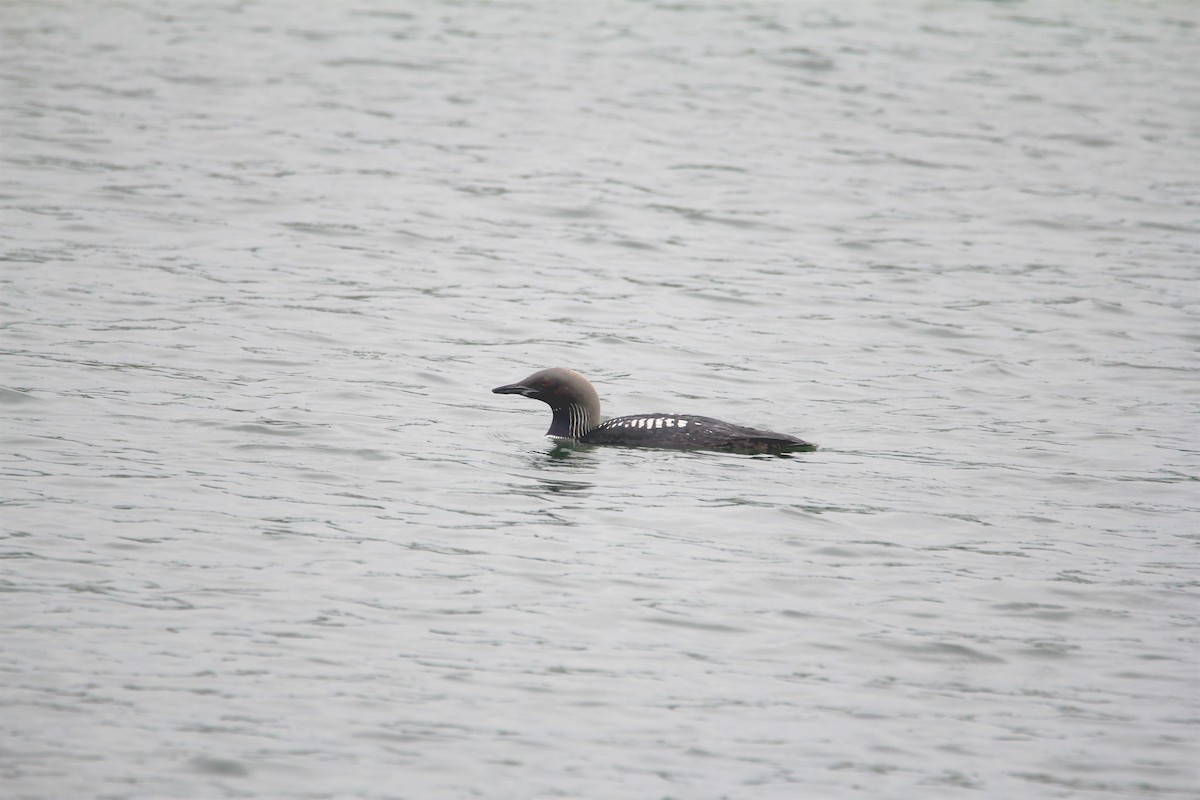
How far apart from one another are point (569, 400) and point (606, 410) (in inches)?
48.8

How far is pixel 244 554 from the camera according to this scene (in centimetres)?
940

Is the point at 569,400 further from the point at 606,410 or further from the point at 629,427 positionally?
the point at 606,410

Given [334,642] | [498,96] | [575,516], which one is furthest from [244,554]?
Result: [498,96]

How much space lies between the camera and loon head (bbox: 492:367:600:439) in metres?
12.2

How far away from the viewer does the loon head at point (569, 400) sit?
1218cm

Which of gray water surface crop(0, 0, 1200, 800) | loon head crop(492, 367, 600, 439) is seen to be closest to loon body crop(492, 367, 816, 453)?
loon head crop(492, 367, 600, 439)

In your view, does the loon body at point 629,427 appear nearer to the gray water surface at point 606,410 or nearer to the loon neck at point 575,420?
the loon neck at point 575,420

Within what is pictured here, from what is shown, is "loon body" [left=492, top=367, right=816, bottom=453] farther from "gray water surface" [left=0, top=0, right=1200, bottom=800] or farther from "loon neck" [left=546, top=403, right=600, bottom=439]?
"gray water surface" [left=0, top=0, right=1200, bottom=800]

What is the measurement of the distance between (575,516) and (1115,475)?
419 cm

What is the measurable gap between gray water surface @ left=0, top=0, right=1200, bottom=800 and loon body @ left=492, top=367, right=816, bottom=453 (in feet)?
0.65

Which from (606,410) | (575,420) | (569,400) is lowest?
(606,410)

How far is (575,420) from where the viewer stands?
12242 mm

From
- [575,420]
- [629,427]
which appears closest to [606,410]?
[575,420]

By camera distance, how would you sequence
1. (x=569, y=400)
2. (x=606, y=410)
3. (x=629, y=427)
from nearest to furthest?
(x=629, y=427) → (x=569, y=400) → (x=606, y=410)
